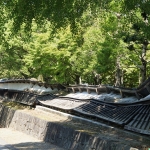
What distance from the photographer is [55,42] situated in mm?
22281

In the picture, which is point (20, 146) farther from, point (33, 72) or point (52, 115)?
point (33, 72)

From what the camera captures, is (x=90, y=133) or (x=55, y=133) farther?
(x=55, y=133)

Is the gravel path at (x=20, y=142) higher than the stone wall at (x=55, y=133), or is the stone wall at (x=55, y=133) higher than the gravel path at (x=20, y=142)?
the stone wall at (x=55, y=133)

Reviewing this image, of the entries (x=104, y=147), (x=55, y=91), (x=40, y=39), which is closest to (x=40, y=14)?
(x=104, y=147)

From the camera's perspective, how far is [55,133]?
1166 cm

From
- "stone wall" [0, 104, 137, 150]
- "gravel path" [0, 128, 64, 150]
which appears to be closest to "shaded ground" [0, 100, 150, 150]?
"gravel path" [0, 128, 64, 150]

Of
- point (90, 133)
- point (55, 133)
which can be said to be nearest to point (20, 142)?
point (55, 133)

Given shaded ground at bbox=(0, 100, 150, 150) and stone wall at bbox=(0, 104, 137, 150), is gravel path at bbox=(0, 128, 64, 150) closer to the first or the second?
shaded ground at bbox=(0, 100, 150, 150)

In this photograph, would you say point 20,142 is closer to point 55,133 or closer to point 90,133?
point 55,133

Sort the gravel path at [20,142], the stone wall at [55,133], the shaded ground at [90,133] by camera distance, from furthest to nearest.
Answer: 1. the gravel path at [20,142]
2. the shaded ground at [90,133]
3. the stone wall at [55,133]

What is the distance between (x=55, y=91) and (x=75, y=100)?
8.61m

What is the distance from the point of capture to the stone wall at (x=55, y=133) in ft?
27.6

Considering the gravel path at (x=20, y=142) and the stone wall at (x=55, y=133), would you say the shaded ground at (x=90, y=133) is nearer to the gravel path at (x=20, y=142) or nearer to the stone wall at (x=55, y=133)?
the gravel path at (x=20, y=142)

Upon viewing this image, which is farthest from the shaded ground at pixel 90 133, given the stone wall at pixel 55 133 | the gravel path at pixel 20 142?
the stone wall at pixel 55 133
